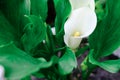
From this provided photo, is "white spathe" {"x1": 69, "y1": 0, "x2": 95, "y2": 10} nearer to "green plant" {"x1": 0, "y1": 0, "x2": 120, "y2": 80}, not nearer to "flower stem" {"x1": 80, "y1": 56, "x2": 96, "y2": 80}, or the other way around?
"green plant" {"x1": 0, "y1": 0, "x2": 120, "y2": 80}

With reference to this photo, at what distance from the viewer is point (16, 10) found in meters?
0.90

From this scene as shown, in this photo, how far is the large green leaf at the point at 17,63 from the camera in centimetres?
69

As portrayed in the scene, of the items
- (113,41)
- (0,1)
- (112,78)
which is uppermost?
(0,1)

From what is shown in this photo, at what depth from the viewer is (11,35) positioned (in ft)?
3.02

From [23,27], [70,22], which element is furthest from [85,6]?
[23,27]

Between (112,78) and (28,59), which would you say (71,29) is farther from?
(112,78)

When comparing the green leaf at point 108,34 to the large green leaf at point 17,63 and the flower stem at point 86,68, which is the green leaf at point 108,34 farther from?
the large green leaf at point 17,63

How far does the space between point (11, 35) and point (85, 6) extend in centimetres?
21

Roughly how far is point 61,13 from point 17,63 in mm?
247

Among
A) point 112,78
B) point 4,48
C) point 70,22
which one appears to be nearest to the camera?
point 4,48

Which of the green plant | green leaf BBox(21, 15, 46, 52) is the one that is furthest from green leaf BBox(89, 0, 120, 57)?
green leaf BBox(21, 15, 46, 52)

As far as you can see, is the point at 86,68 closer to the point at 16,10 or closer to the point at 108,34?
the point at 108,34

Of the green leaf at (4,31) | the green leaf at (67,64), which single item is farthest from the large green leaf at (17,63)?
the green leaf at (4,31)

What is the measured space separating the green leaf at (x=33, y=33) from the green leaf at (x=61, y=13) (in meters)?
0.06
